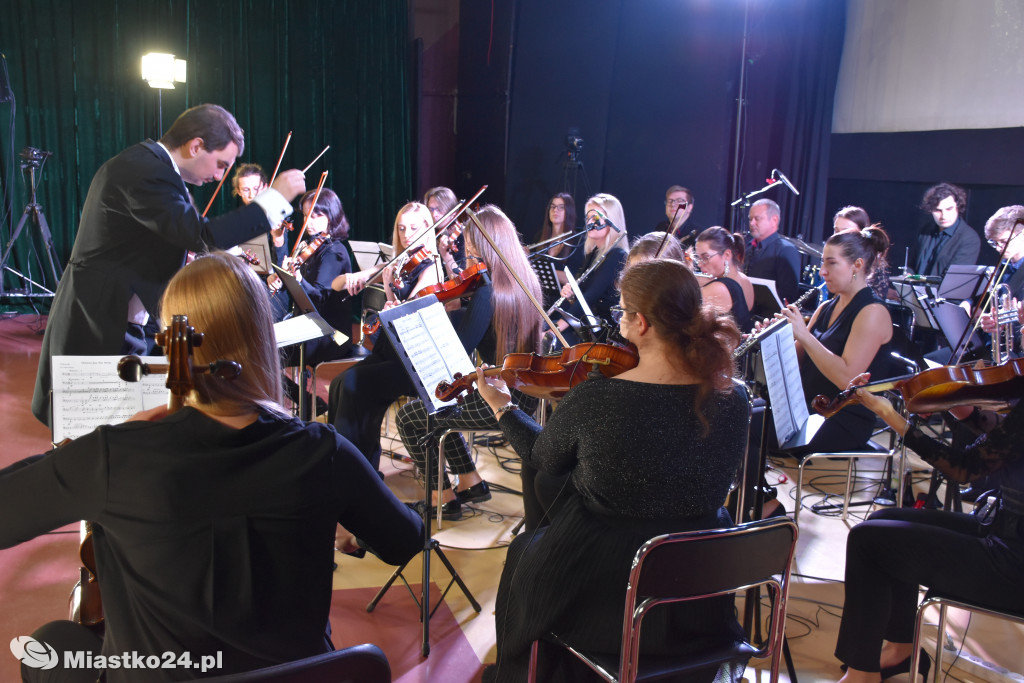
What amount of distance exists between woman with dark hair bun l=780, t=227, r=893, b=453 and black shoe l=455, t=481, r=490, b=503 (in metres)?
1.33

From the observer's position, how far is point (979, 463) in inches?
78.1

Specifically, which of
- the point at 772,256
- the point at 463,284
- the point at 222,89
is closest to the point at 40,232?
the point at 222,89

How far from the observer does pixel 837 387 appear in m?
3.29

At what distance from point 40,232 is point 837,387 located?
6833 mm

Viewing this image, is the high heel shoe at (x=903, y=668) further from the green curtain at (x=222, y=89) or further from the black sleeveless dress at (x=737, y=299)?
the green curtain at (x=222, y=89)

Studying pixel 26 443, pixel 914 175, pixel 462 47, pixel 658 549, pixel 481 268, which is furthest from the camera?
pixel 462 47

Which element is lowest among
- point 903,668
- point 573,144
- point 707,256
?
point 903,668

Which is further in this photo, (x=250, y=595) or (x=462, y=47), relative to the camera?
(x=462, y=47)

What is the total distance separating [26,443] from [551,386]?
113 inches

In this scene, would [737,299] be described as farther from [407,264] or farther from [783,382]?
[407,264]

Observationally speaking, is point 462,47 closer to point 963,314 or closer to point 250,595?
point 963,314

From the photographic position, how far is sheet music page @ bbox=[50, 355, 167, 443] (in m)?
1.72

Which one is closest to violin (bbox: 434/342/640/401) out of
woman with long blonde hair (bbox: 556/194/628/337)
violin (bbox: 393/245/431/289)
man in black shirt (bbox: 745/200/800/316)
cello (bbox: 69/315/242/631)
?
cello (bbox: 69/315/242/631)

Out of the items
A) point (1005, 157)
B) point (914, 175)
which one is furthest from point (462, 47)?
point (1005, 157)
